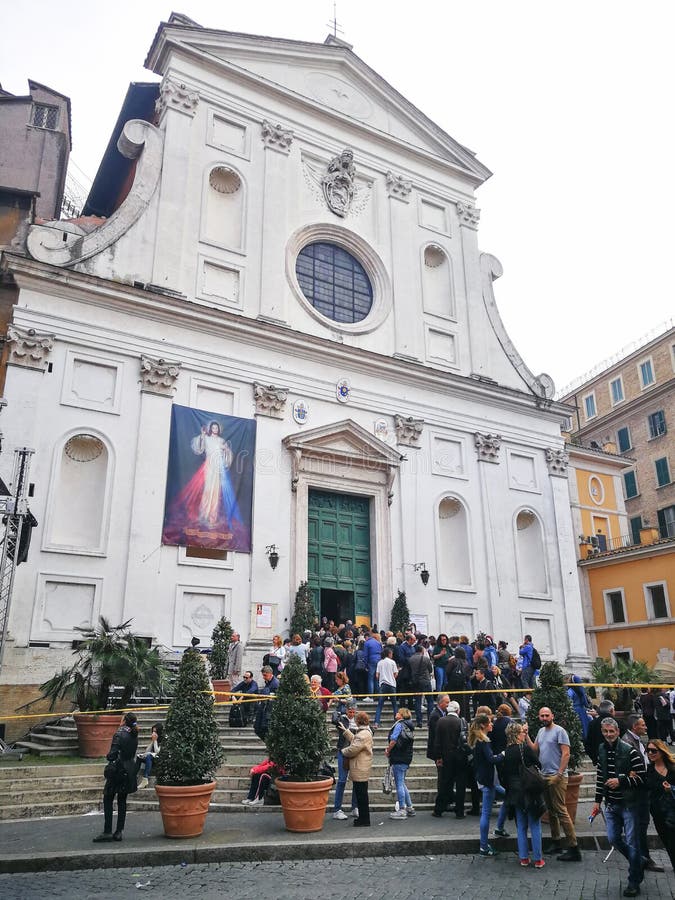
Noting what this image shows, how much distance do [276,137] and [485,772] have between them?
20.3 m

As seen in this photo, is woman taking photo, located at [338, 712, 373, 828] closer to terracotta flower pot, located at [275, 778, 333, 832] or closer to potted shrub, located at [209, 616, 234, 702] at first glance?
terracotta flower pot, located at [275, 778, 333, 832]

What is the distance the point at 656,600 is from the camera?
27.3 metres

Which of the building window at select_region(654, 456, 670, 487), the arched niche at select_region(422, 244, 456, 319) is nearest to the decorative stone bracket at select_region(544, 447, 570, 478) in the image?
the arched niche at select_region(422, 244, 456, 319)

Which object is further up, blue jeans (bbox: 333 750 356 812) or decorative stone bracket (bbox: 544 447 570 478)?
decorative stone bracket (bbox: 544 447 570 478)

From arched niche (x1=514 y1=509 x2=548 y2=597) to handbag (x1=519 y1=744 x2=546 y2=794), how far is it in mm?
16002

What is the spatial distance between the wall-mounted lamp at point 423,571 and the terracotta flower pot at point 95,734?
1104 centimetres

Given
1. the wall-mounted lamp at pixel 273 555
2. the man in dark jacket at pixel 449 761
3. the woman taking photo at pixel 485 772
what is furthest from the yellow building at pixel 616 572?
the woman taking photo at pixel 485 772

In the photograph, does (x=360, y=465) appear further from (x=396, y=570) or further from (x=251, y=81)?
(x=251, y=81)

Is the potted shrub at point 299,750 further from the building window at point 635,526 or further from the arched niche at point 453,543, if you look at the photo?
the building window at point 635,526

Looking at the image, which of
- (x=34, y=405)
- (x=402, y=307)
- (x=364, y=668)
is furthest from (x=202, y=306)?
(x=364, y=668)

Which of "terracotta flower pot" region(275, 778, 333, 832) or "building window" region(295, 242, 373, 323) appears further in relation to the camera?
"building window" region(295, 242, 373, 323)

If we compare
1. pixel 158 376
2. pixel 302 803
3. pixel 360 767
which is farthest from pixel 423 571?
pixel 302 803

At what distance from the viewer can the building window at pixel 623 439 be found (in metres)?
39.5

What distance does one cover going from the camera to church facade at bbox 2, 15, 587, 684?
1719 centimetres
